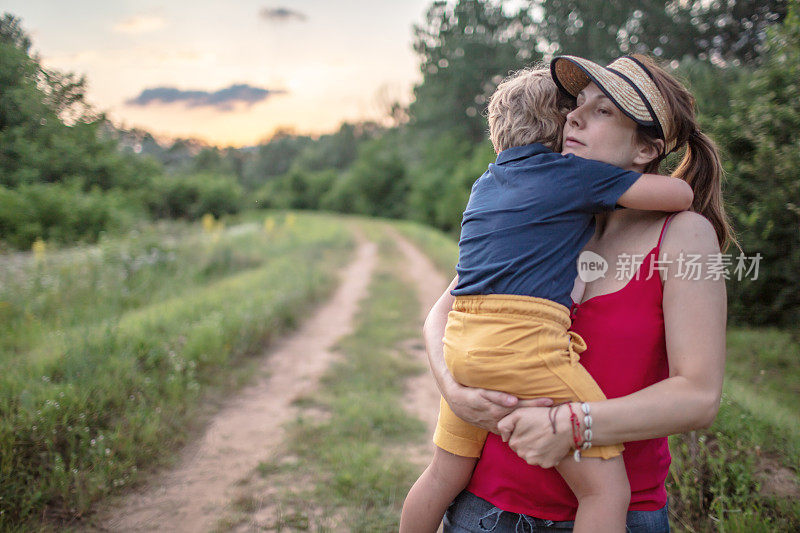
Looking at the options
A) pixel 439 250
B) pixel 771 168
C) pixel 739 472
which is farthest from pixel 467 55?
pixel 739 472

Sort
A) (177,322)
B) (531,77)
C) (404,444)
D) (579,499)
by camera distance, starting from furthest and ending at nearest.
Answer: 1. (177,322)
2. (404,444)
3. (531,77)
4. (579,499)

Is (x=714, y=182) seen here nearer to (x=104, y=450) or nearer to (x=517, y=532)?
(x=517, y=532)

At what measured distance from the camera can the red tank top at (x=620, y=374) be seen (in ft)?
4.67

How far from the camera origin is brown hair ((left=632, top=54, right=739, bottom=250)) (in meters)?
1.54

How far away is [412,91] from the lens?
31.3m

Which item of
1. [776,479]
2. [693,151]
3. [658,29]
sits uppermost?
[658,29]

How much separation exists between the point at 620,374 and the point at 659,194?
0.51 metres

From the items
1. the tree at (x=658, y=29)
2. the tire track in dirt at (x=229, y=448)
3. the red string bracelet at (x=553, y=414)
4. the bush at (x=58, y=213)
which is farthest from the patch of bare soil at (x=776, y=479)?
the tree at (x=658, y=29)

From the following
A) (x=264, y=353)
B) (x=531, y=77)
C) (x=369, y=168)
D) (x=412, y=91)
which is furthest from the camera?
(x=369, y=168)

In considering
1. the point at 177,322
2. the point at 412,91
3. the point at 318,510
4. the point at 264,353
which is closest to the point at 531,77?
the point at 318,510

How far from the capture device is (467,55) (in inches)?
893

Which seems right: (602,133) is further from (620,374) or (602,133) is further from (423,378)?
(423,378)

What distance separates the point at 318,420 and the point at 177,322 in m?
2.14

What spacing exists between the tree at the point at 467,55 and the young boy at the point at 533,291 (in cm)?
1827
